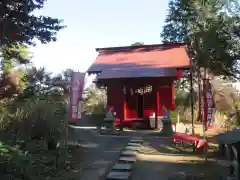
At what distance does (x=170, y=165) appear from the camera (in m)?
9.44

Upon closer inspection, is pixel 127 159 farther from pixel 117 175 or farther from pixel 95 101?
pixel 95 101

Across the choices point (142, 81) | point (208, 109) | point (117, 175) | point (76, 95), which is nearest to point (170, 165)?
point (117, 175)

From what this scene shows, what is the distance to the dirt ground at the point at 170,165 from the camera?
8422 mm

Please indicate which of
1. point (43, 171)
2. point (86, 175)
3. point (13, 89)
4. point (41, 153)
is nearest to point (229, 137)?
point (86, 175)

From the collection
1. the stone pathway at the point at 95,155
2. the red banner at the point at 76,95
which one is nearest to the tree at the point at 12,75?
the stone pathway at the point at 95,155

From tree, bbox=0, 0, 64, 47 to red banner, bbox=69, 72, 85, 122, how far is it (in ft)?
9.01

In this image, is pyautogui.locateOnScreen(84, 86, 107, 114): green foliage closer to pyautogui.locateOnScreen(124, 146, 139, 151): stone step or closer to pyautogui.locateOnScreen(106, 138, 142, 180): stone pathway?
pyautogui.locateOnScreen(124, 146, 139, 151): stone step

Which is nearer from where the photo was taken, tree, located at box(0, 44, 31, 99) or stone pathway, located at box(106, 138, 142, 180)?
stone pathway, located at box(106, 138, 142, 180)

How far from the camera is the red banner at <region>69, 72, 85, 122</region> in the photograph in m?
9.12

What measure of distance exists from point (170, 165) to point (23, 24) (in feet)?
22.7

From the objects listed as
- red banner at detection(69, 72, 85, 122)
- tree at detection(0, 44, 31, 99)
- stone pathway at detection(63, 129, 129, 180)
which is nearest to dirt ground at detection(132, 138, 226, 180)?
stone pathway at detection(63, 129, 129, 180)

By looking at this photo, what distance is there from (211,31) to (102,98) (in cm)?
1232

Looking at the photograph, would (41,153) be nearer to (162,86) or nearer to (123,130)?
(123,130)

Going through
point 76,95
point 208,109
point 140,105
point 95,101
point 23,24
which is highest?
point 23,24
